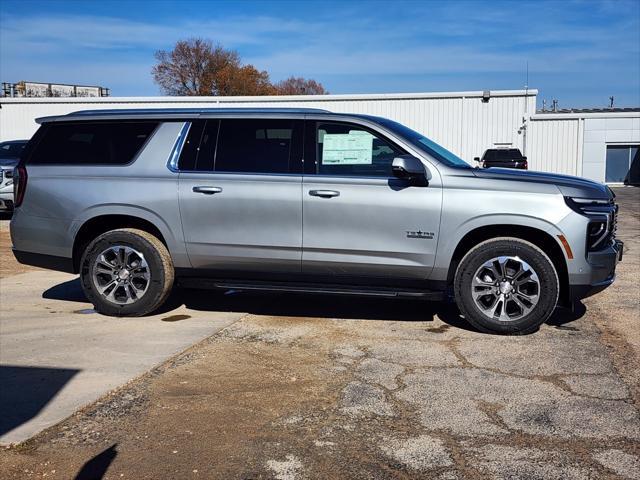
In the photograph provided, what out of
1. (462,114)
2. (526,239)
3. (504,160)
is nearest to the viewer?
(526,239)

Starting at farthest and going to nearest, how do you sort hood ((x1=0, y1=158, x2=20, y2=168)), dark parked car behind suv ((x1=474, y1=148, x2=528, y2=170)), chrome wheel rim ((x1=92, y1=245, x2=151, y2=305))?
dark parked car behind suv ((x1=474, y1=148, x2=528, y2=170))
hood ((x1=0, y1=158, x2=20, y2=168))
chrome wheel rim ((x1=92, y1=245, x2=151, y2=305))

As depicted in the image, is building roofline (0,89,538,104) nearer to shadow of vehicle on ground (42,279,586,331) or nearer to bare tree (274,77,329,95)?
shadow of vehicle on ground (42,279,586,331)

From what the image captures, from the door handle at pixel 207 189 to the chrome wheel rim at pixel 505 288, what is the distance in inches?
94.6

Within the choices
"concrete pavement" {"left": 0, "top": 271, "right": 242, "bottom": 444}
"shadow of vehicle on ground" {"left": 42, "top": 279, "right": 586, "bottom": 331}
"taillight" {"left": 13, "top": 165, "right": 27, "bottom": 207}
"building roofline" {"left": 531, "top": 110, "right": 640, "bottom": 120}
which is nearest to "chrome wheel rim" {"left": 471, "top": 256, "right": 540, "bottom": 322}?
"shadow of vehicle on ground" {"left": 42, "top": 279, "right": 586, "bottom": 331}

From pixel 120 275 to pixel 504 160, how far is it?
17005 mm

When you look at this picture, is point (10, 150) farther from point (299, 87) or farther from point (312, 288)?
point (299, 87)

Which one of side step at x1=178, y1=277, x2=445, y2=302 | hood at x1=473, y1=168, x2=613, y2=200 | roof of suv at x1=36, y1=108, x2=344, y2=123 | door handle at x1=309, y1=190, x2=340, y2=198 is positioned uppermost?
roof of suv at x1=36, y1=108, x2=344, y2=123

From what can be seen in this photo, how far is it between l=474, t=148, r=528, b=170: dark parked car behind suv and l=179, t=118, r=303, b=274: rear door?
1550cm

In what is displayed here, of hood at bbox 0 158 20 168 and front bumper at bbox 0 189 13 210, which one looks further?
hood at bbox 0 158 20 168

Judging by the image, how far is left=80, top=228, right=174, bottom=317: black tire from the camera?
630cm

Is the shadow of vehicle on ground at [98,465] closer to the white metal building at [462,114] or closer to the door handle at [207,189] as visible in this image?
the door handle at [207,189]

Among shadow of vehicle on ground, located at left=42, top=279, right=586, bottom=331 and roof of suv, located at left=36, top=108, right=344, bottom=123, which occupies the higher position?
roof of suv, located at left=36, top=108, right=344, bottom=123

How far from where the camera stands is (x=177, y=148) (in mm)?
6344

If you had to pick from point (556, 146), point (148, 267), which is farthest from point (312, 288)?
point (556, 146)
